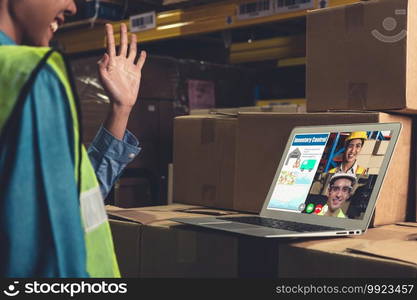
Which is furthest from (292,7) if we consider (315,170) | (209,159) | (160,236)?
(160,236)

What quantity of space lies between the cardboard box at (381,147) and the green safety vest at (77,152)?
0.82 metres

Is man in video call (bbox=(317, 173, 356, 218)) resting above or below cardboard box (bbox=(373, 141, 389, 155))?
below

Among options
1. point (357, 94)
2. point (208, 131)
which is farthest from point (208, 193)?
point (357, 94)

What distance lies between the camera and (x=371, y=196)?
1.38m

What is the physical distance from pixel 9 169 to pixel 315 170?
3.32 ft

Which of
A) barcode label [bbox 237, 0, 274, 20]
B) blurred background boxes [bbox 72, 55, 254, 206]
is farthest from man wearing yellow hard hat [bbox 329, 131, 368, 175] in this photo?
blurred background boxes [bbox 72, 55, 254, 206]

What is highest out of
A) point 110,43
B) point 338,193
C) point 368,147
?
point 110,43

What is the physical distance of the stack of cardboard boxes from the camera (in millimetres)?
1254

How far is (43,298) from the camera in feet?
2.50

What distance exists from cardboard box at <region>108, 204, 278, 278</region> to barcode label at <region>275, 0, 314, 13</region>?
3.09 feet

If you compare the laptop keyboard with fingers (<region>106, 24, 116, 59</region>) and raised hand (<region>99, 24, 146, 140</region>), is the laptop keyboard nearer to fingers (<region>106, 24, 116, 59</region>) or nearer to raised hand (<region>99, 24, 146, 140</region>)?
raised hand (<region>99, 24, 146, 140</region>)

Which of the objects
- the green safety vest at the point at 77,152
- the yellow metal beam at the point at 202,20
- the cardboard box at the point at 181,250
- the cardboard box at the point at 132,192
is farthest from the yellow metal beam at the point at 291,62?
the green safety vest at the point at 77,152

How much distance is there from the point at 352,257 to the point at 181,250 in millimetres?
489

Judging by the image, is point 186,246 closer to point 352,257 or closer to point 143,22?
point 352,257
